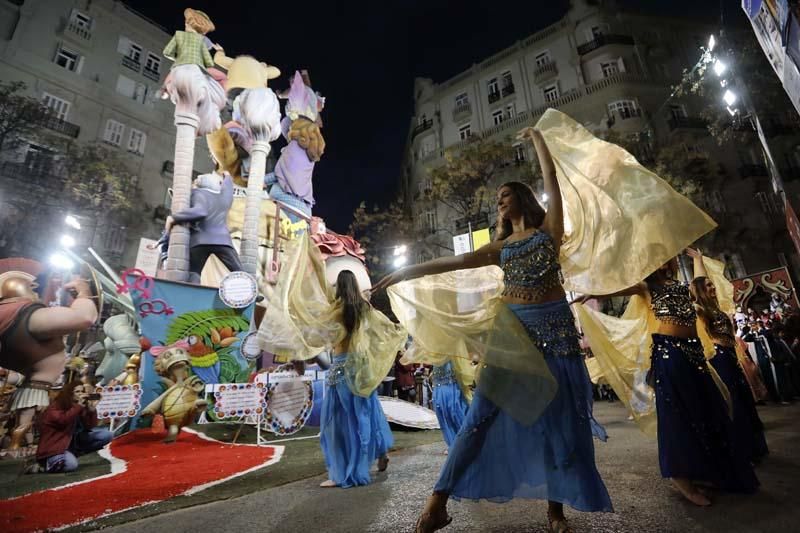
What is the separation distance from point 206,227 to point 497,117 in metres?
24.5

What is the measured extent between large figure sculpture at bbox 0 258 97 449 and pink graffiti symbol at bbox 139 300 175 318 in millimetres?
1943

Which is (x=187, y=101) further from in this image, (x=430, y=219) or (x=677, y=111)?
(x=677, y=111)

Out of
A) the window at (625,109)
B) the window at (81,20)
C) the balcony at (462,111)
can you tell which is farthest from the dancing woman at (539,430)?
the window at (81,20)

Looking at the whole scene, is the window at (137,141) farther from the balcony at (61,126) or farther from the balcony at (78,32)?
the balcony at (78,32)

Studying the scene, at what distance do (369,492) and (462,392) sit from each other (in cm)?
213

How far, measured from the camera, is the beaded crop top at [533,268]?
2275mm

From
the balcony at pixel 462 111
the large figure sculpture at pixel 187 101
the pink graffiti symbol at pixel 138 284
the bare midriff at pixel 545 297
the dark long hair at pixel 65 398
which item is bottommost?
the dark long hair at pixel 65 398

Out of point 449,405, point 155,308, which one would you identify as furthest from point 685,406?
point 155,308

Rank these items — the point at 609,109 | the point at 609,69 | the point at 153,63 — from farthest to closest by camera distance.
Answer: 1. the point at 153,63
2. the point at 609,69
3. the point at 609,109

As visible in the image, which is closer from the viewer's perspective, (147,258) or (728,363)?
(728,363)

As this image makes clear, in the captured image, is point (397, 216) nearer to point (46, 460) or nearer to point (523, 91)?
point (523, 91)

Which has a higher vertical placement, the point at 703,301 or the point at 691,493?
the point at 703,301

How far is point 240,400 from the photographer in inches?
259

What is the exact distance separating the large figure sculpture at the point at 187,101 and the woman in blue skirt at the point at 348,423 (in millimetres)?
7171
